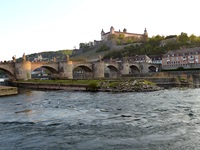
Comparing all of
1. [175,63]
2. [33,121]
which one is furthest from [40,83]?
[175,63]

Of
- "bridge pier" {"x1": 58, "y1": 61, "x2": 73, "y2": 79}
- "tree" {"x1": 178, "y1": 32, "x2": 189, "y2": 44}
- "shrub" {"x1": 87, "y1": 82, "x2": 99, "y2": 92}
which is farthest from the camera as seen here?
"tree" {"x1": 178, "y1": 32, "x2": 189, "y2": 44}

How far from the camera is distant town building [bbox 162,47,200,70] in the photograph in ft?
330

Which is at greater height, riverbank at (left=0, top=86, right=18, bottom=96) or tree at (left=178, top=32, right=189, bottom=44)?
tree at (left=178, top=32, right=189, bottom=44)

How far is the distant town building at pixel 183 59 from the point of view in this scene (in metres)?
101

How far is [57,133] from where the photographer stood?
17.0 metres

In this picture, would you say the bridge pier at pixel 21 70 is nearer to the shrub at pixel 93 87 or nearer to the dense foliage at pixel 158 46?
the shrub at pixel 93 87

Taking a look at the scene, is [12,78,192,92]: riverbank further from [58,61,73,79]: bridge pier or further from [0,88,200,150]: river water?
[0,88,200,150]: river water

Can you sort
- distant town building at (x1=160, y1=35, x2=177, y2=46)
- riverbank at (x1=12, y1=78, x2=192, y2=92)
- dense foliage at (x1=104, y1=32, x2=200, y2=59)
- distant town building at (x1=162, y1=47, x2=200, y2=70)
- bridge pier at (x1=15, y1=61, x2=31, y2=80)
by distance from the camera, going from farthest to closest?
1. distant town building at (x1=160, y1=35, x2=177, y2=46)
2. dense foliage at (x1=104, y1=32, x2=200, y2=59)
3. distant town building at (x1=162, y1=47, x2=200, y2=70)
4. bridge pier at (x1=15, y1=61, x2=31, y2=80)
5. riverbank at (x1=12, y1=78, x2=192, y2=92)

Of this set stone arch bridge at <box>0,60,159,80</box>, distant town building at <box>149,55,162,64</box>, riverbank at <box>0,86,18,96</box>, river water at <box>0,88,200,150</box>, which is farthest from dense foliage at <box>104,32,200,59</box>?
river water at <box>0,88,200,150</box>

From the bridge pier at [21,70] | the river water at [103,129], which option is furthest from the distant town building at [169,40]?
the river water at [103,129]

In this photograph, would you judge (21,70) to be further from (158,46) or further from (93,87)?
(158,46)

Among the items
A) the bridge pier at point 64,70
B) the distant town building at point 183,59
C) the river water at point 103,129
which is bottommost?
→ the river water at point 103,129

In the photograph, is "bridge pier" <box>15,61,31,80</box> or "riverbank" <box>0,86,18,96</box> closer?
"riverbank" <box>0,86,18,96</box>

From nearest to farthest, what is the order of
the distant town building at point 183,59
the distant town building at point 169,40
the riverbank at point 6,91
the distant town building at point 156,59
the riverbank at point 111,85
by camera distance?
1. the riverbank at point 6,91
2. the riverbank at point 111,85
3. the distant town building at point 183,59
4. the distant town building at point 156,59
5. the distant town building at point 169,40
